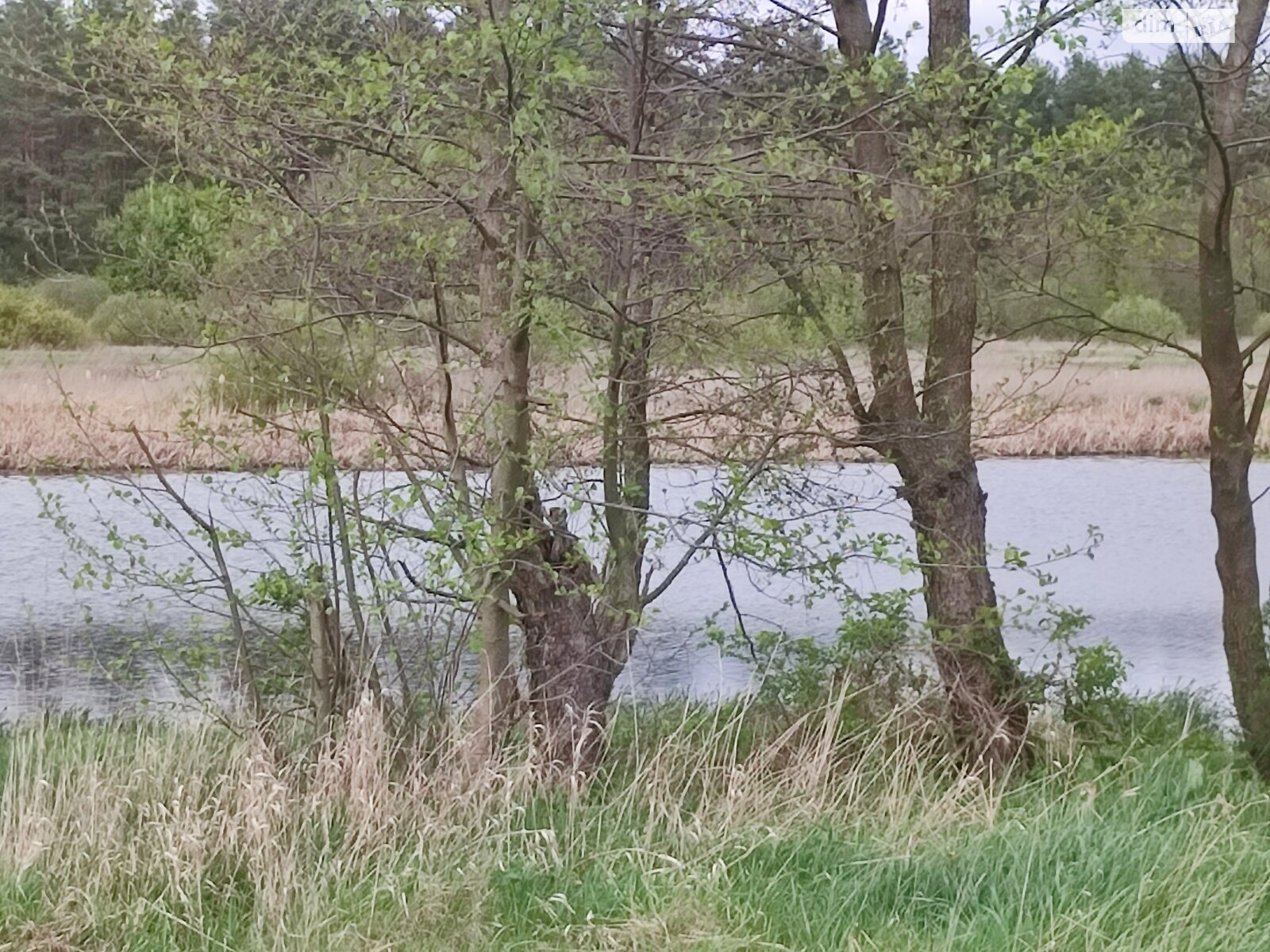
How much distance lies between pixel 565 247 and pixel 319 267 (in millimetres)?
781

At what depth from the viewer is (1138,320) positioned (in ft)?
22.7

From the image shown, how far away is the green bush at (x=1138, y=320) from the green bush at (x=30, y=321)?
31.2ft

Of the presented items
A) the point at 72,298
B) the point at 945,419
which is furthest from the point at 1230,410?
the point at 72,298

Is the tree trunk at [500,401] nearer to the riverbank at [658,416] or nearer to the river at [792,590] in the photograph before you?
the riverbank at [658,416]

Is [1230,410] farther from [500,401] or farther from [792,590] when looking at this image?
[500,401]

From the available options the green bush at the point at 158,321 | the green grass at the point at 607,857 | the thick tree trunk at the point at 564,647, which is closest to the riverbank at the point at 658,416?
the green bush at the point at 158,321

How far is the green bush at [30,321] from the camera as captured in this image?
1300cm

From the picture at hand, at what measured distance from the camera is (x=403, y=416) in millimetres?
4789

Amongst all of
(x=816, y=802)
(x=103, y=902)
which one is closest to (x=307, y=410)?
(x=103, y=902)

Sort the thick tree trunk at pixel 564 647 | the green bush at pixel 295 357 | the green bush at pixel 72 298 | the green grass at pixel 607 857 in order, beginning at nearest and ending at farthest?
1. the green grass at pixel 607 857
2. the green bush at pixel 295 357
3. the thick tree trunk at pixel 564 647
4. the green bush at pixel 72 298

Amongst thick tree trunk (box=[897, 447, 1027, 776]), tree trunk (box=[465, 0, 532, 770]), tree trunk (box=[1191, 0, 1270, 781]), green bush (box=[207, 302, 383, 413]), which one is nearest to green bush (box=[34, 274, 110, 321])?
green bush (box=[207, 302, 383, 413])

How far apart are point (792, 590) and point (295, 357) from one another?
3.53m

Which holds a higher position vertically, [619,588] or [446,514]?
[446,514]

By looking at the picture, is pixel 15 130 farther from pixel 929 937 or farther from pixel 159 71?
pixel 929 937
